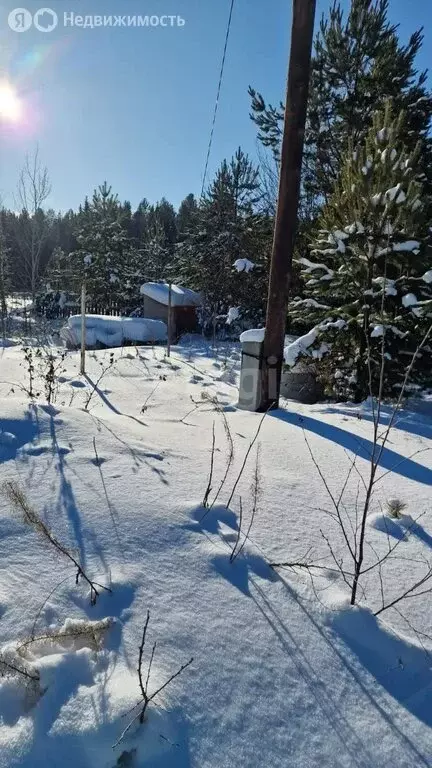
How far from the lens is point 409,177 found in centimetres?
576

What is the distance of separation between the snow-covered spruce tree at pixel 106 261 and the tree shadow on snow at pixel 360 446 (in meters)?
17.9

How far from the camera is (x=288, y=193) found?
463cm

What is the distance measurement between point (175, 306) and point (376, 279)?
923 centimetres

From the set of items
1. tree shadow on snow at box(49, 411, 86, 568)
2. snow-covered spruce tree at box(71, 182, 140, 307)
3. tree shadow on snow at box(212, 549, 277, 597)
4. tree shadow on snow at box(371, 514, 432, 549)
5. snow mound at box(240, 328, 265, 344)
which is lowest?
tree shadow on snow at box(371, 514, 432, 549)

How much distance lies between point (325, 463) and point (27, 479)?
2.00 meters

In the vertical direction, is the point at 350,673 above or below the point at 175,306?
below

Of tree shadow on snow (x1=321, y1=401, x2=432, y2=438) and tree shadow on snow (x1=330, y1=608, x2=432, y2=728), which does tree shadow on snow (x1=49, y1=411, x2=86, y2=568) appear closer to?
tree shadow on snow (x1=330, y1=608, x2=432, y2=728)

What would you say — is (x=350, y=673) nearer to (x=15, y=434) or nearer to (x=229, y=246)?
(x=15, y=434)

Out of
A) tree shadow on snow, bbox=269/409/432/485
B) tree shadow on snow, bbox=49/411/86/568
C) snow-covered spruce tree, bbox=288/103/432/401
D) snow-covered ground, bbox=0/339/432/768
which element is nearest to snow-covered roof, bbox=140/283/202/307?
snow-covered spruce tree, bbox=288/103/432/401

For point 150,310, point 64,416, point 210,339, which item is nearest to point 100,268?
point 150,310

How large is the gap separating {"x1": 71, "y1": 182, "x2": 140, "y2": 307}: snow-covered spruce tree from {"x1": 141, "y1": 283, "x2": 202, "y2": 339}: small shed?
6.75m

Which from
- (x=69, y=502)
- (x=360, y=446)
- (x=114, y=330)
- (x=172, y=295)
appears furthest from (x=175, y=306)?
(x=69, y=502)

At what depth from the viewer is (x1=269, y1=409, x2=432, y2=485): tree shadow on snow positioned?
3056 millimetres

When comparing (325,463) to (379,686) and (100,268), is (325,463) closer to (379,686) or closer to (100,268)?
(379,686)
